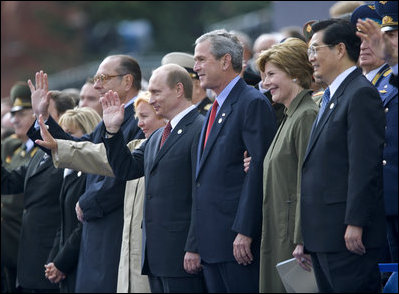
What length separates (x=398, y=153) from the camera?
19.7 ft

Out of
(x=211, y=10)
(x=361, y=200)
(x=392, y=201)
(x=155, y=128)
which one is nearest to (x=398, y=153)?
(x=392, y=201)

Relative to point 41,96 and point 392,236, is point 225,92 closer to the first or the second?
point 392,236

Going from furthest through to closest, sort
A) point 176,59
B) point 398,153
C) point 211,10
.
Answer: point 211,10 < point 176,59 < point 398,153

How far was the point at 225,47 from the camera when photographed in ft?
22.6

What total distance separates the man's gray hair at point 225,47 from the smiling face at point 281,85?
15.3 inches

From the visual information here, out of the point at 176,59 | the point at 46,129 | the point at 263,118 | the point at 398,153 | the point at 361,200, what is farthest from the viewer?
the point at 176,59

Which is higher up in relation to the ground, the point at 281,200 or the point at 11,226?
the point at 281,200

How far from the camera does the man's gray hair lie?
22.6 ft

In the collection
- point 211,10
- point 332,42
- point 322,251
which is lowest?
point 322,251

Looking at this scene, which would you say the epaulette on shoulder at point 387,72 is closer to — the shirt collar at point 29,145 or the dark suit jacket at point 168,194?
the dark suit jacket at point 168,194

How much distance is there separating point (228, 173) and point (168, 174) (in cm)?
60

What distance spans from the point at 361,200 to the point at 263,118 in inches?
48.0

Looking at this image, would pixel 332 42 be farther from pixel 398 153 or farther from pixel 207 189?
pixel 207 189

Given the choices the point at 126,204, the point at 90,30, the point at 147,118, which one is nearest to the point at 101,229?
the point at 126,204
